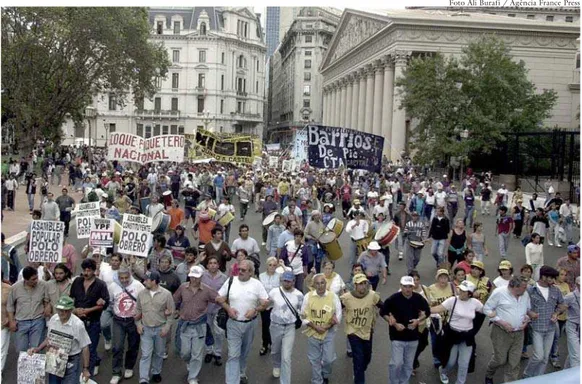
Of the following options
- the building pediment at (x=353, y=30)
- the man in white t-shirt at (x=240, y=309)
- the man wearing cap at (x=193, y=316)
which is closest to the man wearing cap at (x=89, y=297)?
the man wearing cap at (x=193, y=316)

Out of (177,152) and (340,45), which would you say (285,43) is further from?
(177,152)

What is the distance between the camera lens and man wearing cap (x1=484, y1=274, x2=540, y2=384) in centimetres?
746

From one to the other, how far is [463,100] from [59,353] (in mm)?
31657

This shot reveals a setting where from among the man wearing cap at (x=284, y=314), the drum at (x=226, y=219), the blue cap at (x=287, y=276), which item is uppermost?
the blue cap at (x=287, y=276)

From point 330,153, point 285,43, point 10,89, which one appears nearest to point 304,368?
point 330,153

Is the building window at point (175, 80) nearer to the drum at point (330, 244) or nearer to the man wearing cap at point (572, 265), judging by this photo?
the drum at point (330, 244)

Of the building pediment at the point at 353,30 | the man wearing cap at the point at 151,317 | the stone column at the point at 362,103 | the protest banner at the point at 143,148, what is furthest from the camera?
the stone column at the point at 362,103

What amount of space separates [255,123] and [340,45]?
83.1ft

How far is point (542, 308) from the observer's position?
25.1 ft

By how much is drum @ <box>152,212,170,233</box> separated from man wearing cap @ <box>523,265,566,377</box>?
689cm

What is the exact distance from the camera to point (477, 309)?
25.0 ft

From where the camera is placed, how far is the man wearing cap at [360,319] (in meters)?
7.34

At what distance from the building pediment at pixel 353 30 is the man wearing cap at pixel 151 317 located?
47.1 metres

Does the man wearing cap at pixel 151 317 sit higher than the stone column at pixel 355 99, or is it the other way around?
the stone column at pixel 355 99
